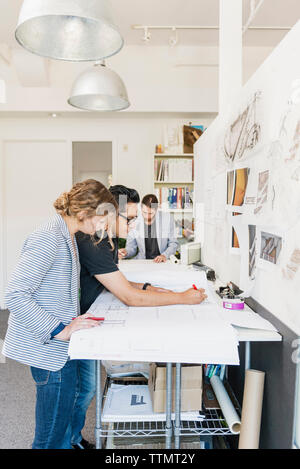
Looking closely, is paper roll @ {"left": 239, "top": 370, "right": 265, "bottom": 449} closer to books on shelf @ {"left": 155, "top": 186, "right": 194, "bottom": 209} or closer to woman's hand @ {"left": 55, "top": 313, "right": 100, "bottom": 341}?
woman's hand @ {"left": 55, "top": 313, "right": 100, "bottom": 341}

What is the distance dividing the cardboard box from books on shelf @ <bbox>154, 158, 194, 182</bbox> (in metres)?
3.05

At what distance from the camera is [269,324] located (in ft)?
4.65

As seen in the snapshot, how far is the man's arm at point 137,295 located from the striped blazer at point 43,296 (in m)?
0.20

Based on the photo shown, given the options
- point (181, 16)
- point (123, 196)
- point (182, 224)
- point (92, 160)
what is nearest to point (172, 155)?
point (182, 224)

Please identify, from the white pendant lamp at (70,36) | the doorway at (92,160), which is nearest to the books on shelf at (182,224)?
the doorway at (92,160)

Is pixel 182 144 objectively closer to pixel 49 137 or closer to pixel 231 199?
pixel 49 137

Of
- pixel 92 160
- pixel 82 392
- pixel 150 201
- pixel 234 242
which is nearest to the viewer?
pixel 82 392

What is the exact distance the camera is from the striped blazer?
1227mm

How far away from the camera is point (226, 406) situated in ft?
5.22

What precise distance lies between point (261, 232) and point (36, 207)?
382 cm

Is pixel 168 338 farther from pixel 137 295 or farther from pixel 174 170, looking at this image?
pixel 174 170

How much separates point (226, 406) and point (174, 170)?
3.14 meters

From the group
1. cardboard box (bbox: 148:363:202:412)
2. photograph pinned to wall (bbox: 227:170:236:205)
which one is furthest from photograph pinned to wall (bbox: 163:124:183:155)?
cardboard box (bbox: 148:363:202:412)

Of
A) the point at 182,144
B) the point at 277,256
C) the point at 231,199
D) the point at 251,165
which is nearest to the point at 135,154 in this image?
the point at 182,144
